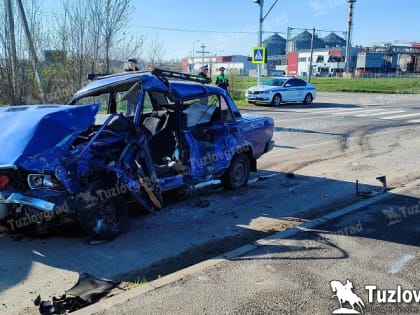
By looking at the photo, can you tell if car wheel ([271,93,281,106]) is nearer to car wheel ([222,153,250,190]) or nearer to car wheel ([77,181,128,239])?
car wheel ([222,153,250,190])

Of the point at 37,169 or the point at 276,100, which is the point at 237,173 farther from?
the point at 276,100

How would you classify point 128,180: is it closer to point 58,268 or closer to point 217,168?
point 58,268

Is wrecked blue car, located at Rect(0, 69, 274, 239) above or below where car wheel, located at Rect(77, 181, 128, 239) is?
above

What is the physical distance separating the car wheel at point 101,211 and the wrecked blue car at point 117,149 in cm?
1

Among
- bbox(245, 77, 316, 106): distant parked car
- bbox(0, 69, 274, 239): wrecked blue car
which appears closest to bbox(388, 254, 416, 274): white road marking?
bbox(0, 69, 274, 239): wrecked blue car

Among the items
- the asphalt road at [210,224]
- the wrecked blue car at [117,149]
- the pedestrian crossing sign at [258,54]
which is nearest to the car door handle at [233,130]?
the wrecked blue car at [117,149]

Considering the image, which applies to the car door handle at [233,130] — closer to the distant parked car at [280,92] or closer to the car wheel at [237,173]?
the car wheel at [237,173]

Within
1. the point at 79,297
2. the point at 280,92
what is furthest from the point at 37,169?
the point at 280,92

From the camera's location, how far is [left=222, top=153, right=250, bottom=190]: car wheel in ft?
24.9

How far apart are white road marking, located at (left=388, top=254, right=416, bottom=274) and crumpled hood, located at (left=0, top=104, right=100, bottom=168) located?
3.60m

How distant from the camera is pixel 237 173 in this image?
7766mm

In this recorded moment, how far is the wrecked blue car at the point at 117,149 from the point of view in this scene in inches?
186

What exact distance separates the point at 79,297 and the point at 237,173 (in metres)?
4.41

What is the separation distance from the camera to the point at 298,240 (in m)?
5.14
